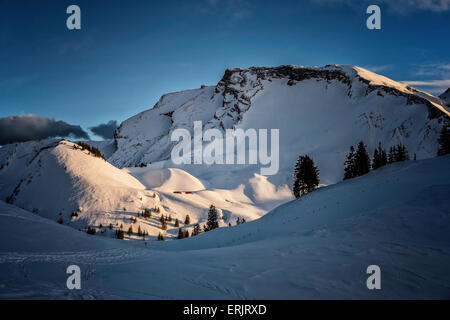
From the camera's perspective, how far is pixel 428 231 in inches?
339

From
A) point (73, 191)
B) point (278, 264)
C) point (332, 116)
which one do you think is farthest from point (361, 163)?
point (332, 116)

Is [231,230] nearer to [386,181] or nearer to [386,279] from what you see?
[386,181]

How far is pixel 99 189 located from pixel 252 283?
58461 millimetres

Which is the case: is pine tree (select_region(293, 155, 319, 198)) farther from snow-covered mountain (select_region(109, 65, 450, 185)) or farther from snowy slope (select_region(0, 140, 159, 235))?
snow-covered mountain (select_region(109, 65, 450, 185))

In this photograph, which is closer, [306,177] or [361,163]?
[306,177]

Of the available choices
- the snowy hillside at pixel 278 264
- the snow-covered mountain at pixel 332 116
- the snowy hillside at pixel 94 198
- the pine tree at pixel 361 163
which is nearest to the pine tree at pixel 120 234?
the snowy hillside at pixel 94 198

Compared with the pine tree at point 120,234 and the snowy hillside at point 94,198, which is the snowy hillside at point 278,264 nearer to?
the pine tree at point 120,234

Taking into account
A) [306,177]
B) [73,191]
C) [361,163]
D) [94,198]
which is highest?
[361,163]

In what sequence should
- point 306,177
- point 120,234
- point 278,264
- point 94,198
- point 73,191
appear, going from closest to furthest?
point 278,264, point 306,177, point 120,234, point 94,198, point 73,191

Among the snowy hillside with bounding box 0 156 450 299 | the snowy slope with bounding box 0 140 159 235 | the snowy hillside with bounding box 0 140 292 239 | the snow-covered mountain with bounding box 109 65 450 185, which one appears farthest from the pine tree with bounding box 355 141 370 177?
the snow-covered mountain with bounding box 109 65 450 185

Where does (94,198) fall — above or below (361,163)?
below

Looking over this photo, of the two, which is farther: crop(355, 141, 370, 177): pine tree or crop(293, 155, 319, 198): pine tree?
crop(355, 141, 370, 177): pine tree

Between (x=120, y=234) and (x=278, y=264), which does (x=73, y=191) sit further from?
(x=278, y=264)
